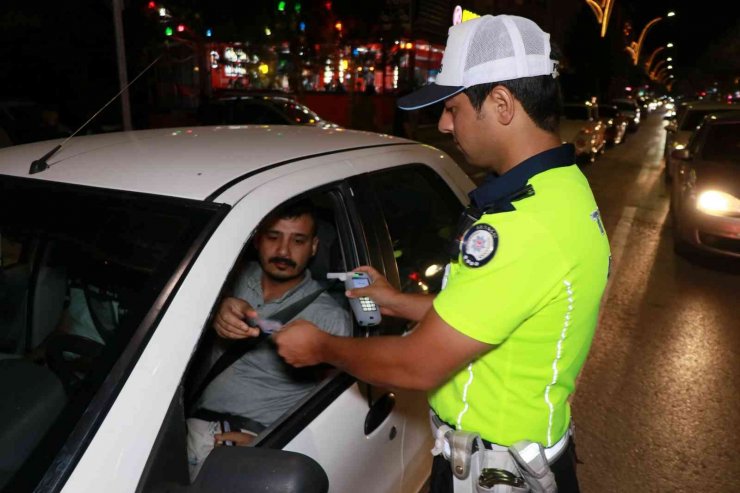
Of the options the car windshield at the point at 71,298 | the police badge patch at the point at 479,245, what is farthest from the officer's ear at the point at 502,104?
the car windshield at the point at 71,298

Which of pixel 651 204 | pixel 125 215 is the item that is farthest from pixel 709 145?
pixel 125 215

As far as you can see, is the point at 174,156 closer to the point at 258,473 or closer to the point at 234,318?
the point at 234,318

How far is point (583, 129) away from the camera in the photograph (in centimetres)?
1590

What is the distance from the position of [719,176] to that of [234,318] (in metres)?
6.27

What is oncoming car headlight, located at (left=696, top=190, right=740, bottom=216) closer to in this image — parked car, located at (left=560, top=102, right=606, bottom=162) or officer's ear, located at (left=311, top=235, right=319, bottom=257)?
officer's ear, located at (left=311, top=235, right=319, bottom=257)

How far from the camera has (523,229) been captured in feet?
4.53

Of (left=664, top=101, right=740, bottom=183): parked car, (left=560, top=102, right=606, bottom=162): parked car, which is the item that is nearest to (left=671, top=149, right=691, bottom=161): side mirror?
(left=664, top=101, right=740, bottom=183): parked car

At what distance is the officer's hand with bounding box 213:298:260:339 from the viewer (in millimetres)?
1946

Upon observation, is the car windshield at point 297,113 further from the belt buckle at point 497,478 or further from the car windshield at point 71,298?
the belt buckle at point 497,478

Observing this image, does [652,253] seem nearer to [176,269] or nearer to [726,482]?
[726,482]

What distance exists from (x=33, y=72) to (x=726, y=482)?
50.7ft

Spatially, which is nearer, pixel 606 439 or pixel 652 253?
pixel 606 439

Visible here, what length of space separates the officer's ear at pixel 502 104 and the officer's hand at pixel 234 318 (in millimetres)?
957

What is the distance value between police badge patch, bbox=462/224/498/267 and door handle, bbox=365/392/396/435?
0.78 metres
